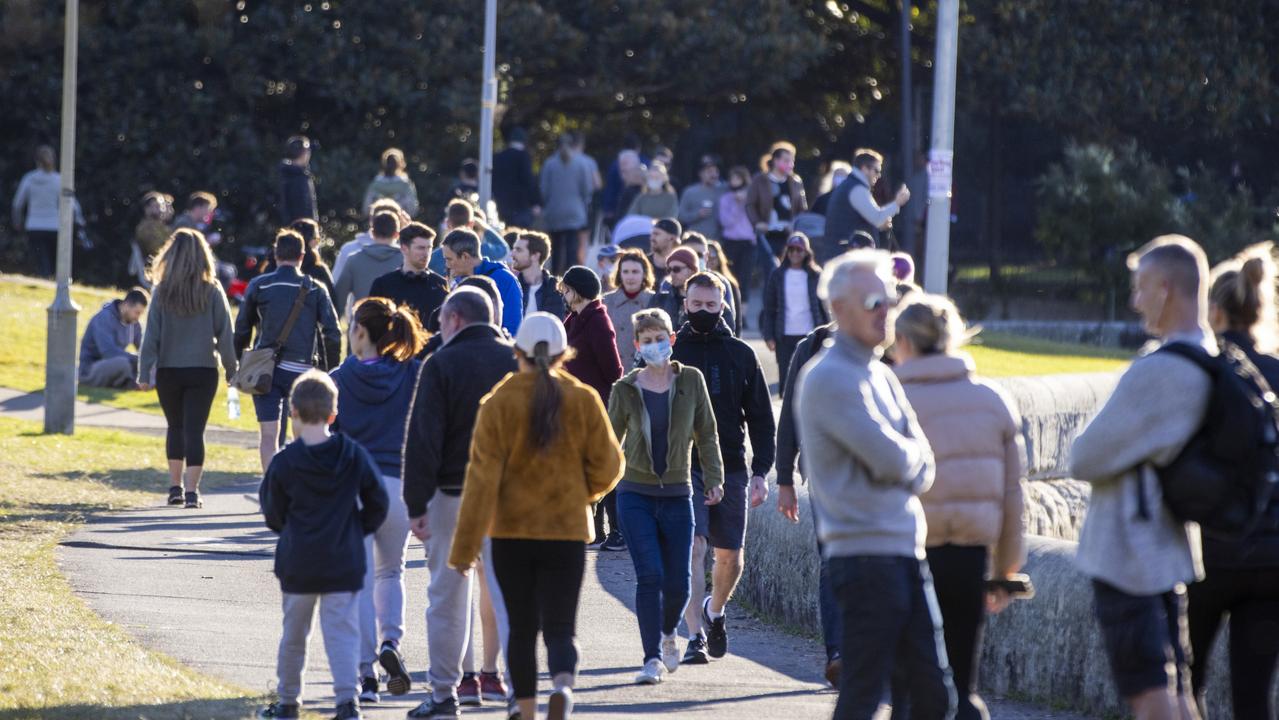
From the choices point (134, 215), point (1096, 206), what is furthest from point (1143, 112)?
point (134, 215)

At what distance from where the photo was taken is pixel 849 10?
105 ft

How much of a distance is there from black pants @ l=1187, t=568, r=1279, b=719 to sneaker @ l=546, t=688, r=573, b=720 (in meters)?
2.04

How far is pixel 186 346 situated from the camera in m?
12.2

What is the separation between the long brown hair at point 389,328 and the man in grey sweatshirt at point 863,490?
268 centimetres

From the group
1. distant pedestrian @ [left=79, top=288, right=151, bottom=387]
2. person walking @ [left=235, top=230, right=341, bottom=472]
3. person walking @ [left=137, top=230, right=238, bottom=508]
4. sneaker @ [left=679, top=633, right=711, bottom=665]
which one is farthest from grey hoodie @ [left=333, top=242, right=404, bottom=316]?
distant pedestrian @ [left=79, top=288, right=151, bottom=387]

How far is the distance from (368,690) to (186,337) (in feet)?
16.9

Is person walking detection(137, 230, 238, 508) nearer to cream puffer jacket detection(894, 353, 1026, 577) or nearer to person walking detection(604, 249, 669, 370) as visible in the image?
person walking detection(604, 249, 669, 370)

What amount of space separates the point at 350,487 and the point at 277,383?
535cm

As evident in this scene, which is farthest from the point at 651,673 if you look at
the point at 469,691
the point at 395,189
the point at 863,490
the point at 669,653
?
the point at 395,189

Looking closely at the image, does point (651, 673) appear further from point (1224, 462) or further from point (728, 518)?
point (1224, 462)

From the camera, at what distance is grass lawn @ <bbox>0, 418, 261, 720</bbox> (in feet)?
22.9

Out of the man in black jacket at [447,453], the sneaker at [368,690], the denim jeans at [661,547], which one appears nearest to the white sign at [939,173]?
the denim jeans at [661,547]

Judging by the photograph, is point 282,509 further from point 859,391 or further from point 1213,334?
point 1213,334

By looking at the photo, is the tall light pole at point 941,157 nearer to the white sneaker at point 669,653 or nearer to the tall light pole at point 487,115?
the tall light pole at point 487,115
